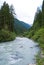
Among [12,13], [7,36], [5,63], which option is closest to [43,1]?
[12,13]

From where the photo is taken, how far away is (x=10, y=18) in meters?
78.3

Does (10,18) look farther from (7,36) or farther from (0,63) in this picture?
(0,63)

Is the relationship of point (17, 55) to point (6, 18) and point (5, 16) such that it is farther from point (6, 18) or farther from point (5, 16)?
point (6, 18)

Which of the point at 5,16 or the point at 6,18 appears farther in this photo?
the point at 6,18

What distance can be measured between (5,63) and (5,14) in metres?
53.0

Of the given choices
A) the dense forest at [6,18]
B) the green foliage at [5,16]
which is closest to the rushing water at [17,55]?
→ the dense forest at [6,18]

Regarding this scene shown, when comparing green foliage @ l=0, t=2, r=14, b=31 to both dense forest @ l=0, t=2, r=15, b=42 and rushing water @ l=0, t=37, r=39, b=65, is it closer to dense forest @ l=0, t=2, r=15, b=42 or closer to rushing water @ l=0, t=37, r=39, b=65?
dense forest @ l=0, t=2, r=15, b=42

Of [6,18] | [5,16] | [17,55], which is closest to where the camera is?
[17,55]

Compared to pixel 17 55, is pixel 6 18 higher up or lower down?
higher up

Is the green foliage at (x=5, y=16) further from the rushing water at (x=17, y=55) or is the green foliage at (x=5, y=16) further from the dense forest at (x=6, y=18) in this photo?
the rushing water at (x=17, y=55)

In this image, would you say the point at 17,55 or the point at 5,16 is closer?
the point at 17,55

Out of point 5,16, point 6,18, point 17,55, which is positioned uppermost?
point 5,16

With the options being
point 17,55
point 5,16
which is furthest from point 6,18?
point 17,55

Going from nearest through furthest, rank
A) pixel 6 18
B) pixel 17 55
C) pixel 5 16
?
pixel 17 55 → pixel 5 16 → pixel 6 18
